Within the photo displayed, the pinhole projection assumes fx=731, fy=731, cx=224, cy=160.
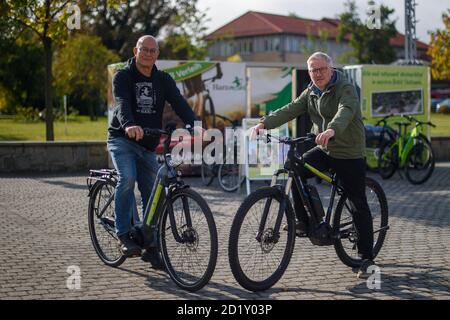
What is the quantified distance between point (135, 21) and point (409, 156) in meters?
47.5

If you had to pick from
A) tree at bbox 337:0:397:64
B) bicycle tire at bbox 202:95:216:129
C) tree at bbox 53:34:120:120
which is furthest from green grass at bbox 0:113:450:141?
tree at bbox 337:0:397:64

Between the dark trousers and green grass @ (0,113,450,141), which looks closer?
the dark trousers

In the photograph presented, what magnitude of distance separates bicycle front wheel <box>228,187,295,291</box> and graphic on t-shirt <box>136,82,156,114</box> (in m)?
1.26

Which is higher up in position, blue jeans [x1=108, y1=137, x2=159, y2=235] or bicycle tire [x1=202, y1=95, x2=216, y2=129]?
bicycle tire [x1=202, y1=95, x2=216, y2=129]

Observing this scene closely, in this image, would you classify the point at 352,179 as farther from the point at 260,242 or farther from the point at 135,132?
the point at 135,132

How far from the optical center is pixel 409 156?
45.4ft

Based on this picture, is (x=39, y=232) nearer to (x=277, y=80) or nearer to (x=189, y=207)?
(x=189, y=207)

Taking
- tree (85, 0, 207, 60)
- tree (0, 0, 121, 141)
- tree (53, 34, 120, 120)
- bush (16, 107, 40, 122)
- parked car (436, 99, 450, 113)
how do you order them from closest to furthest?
tree (0, 0, 121, 141) < bush (16, 107, 40, 122) < parked car (436, 99, 450, 113) < tree (53, 34, 120, 120) < tree (85, 0, 207, 60)

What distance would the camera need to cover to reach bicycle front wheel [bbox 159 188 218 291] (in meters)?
5.44

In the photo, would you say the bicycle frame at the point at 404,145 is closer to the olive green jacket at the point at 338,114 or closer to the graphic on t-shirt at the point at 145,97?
the olive green jacket at the point at 338,114

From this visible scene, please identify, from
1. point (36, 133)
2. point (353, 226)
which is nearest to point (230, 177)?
A: point (353, 226)

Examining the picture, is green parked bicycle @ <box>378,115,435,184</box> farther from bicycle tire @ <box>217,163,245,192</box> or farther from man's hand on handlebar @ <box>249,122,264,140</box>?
man's hand on handlebar @ <box>249,122,264,140</box>

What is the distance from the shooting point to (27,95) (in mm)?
41719

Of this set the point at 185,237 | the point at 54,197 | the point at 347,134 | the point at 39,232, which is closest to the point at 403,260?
the point at 347,134
